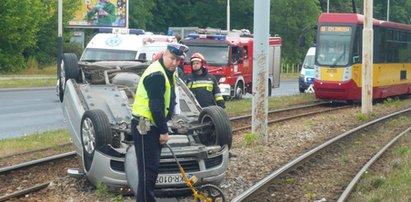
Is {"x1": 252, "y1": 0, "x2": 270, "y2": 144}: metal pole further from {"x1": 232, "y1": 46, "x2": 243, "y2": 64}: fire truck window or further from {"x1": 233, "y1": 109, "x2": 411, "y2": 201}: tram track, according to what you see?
{"x1": 232, "y1": 46, "x2": 243, "y2": 64}: fire truck window

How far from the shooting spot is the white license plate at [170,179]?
9805 mm

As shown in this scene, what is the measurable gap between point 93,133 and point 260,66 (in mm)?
6465

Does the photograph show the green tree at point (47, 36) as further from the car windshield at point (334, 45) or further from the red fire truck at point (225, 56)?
the car windshield at point (334, 45)

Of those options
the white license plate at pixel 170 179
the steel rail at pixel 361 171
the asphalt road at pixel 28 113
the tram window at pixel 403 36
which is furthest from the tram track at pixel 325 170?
the tram window at pixel 403 36

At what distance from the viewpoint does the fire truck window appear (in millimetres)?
30516

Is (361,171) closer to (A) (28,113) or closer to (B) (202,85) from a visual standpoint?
(B) (202,85)

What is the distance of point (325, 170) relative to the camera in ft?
44.1

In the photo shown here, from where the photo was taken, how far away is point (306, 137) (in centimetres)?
1808

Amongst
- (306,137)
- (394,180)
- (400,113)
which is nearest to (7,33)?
(400,113)

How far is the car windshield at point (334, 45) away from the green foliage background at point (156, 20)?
25.9m

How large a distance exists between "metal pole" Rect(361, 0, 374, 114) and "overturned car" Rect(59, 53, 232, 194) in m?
13.2

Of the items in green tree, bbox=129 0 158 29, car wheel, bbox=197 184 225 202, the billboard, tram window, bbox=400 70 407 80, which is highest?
green tree, bbox=129 0 158 29

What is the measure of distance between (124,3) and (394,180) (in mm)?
38829

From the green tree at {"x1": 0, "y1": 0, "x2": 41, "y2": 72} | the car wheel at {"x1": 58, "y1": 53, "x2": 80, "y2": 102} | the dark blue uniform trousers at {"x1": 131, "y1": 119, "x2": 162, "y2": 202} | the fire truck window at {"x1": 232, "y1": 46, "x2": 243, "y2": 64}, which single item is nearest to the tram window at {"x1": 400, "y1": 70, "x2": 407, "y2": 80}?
the fire truck window at {"x1": 232, "y1": 46, "x2": 243, "y2": 64}
